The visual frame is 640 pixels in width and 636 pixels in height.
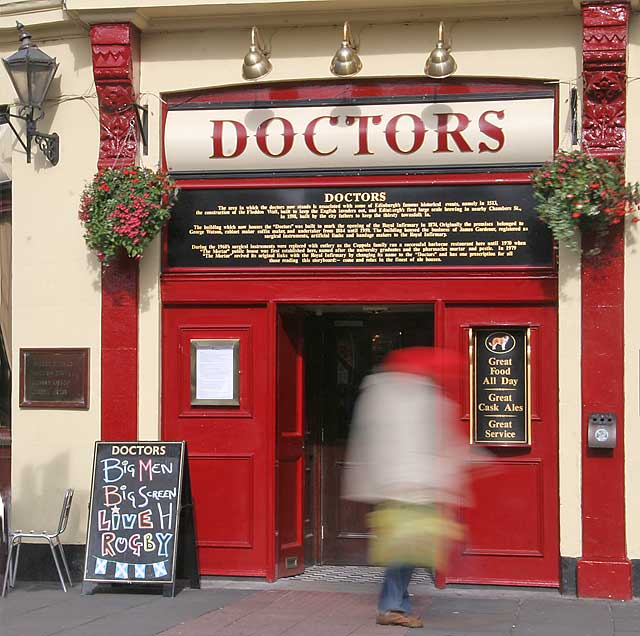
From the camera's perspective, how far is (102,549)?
919 centimetres

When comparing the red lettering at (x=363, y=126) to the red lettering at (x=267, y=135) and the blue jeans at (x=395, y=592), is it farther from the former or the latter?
the blue jeans at (x=395, y=592)

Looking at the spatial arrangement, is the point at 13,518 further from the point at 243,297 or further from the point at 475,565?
the point at 475,565

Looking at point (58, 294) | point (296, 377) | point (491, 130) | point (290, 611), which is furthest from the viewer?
point (296, 377)

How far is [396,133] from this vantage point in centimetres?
944

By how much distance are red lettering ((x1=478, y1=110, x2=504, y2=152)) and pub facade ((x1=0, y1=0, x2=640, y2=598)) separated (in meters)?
0.02

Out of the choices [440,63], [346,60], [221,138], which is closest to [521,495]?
[440,63]

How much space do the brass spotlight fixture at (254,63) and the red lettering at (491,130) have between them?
1765 millimetres

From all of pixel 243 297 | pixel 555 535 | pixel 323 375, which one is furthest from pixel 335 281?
pixel 555 535

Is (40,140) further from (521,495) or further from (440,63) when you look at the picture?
(521,495)

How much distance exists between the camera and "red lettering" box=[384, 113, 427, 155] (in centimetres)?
941

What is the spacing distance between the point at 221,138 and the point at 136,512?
314cm

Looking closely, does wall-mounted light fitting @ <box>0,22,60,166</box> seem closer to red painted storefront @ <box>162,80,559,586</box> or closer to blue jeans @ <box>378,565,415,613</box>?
red painted storefront @ <box>162,80,559,586</box>

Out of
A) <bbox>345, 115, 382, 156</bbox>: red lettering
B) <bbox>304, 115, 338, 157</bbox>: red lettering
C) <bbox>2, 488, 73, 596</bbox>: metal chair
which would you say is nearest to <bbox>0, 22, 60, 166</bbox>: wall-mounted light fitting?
<bbox>304, 115, 338, 157</bbox>: red lettering

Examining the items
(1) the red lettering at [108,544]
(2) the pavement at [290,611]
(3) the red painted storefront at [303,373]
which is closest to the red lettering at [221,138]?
(3) the red painted storefront at [303,373]
